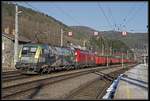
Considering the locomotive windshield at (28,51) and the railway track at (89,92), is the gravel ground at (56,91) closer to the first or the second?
the railway track at (89,92)

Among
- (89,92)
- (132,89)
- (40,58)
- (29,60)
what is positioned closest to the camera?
(132,89)

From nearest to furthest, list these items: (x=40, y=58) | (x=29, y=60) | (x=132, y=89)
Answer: (x=132, y=89) → (x=29, y=60) → (x=40, y=58)

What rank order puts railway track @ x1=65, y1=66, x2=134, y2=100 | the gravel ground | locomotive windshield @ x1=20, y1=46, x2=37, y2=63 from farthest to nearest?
locomotive windshield @ x1=20, y1=46, x2=37, y2=63 < railway track @ x1=65, y1=66, x2=134, y2=100 < the gravel ground

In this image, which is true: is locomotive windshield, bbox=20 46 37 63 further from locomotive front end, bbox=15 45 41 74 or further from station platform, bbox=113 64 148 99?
station platform, bbox=113 64 148 99

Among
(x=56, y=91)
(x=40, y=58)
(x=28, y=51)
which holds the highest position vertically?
(x=28, y=51)

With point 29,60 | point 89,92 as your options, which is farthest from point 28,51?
point 89,92

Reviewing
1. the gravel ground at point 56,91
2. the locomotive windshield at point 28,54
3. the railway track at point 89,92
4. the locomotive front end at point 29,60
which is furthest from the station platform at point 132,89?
the locomotive windshield at point 28,54

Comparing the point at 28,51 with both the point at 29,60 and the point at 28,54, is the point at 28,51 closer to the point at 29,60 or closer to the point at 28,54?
the point at 28,54

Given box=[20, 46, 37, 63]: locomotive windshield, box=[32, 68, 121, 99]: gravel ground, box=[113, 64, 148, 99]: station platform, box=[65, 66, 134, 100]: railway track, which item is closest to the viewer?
box=[113, 64, 148, 99]: station platform

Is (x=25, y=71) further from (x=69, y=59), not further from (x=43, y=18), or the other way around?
(x=43, y=18)

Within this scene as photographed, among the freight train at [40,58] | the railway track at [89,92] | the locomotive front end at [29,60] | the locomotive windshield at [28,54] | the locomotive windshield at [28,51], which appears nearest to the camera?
the railway track at [89,92]

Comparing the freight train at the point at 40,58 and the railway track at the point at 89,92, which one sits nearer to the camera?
the railway track at the point at 89,92

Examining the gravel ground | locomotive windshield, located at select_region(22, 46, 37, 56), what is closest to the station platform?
the gravel ground

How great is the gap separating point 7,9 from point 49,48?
99.7 m
